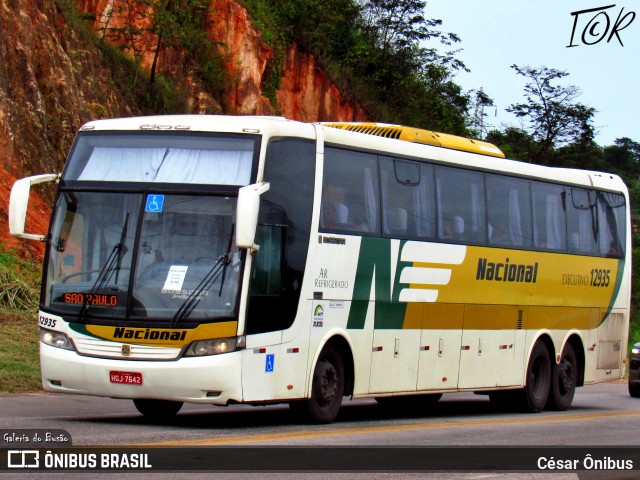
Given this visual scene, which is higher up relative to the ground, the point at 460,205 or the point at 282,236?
the point at 460,205

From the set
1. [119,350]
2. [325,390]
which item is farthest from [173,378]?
[325,390]

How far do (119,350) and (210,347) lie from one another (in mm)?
987

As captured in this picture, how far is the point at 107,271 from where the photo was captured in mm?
13328

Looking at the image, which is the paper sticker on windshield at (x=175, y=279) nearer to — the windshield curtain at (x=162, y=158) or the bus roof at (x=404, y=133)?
the windshield curtain at (x=162, y=158)

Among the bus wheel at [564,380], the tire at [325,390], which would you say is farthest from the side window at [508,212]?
the tire at [325,390]

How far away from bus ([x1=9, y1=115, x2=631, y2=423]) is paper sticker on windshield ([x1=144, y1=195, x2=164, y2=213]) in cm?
2

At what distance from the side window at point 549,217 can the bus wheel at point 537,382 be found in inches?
64.0

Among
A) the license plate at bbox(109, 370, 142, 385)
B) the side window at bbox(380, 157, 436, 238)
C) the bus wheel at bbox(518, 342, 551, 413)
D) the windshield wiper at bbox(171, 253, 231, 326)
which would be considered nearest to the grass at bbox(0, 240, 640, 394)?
the license plate at bbox(109, 370, 142, 385)

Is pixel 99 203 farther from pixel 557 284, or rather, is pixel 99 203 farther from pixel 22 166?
pixel 22 166

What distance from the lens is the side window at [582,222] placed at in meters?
Result: 20.5

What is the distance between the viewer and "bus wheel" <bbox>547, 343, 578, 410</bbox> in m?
20.1

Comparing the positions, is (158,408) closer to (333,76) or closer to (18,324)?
(18,324)

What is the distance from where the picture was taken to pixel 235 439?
12094 mm

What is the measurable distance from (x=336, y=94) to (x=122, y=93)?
16837 millimetres
